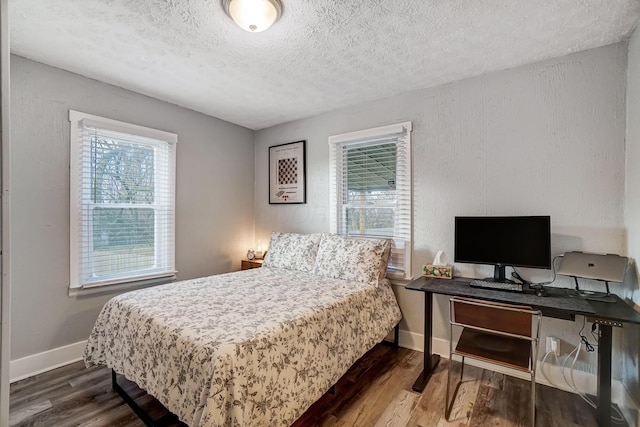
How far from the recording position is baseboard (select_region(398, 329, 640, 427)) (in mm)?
1778

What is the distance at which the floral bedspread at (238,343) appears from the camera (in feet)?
4.42

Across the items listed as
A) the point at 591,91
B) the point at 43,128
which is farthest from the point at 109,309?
the point at 591,91

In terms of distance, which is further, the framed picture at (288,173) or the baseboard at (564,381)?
the framed picture at (288,173)

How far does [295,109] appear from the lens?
329 cm

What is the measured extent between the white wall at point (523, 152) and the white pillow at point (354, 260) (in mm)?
383

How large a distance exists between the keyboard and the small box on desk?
0.25 metres

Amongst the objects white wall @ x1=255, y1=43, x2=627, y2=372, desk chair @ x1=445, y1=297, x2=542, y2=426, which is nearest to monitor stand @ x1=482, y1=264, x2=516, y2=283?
white wall @ x1=255, y1=43, x2=627, y2=372

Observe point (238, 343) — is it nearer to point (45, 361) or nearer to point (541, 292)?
point (541, 292)

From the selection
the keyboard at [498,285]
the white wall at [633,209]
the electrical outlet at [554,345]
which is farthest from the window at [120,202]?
the white wall at [633,209]

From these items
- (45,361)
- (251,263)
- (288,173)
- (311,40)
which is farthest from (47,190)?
(311,40)

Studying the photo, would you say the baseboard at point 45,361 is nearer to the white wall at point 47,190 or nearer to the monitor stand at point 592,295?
the white wall at point 47,190

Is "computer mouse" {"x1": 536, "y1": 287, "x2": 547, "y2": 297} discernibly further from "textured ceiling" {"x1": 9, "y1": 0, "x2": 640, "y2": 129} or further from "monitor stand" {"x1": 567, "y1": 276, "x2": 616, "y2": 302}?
"textured ceiling" {"x1": 9, "y1": 0, "x2": 640, "y2": 129}

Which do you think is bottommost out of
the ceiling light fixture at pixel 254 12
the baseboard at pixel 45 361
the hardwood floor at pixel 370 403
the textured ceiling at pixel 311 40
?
the hardwood floor at pixel 370 403

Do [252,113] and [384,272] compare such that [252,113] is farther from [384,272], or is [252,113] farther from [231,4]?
[384,272]
